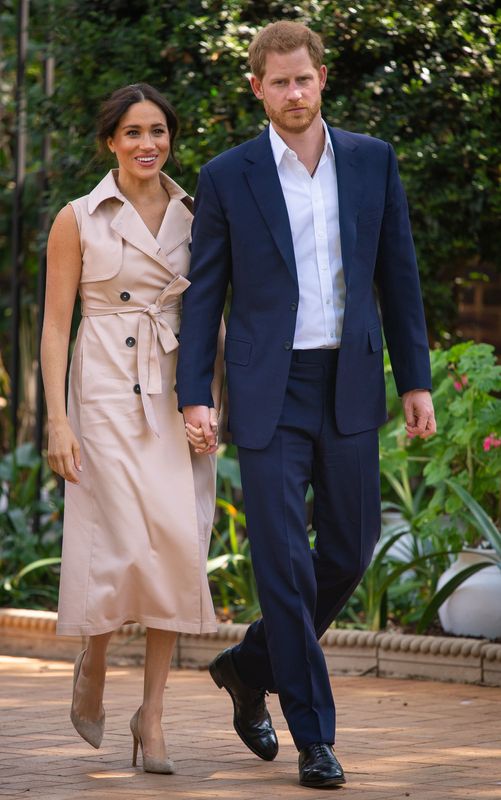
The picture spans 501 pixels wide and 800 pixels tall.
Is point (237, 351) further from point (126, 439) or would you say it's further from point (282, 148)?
point (282, 148)

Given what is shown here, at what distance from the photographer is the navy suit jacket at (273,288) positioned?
3879 mm

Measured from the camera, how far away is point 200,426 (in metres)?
3.87

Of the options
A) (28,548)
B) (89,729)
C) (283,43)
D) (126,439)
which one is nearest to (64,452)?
(126,439)

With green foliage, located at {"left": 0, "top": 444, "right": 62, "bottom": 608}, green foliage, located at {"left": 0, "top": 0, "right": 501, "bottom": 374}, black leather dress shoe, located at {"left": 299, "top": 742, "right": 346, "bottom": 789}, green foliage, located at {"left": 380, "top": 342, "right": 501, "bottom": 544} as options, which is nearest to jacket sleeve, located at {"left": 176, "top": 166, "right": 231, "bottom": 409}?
black leather dress shoe, located at {"left": 299, "top": 742, "right": 346, "bottom": 789}

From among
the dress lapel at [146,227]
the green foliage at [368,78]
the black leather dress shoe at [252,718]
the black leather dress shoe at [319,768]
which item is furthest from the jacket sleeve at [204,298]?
the green foliage at [368,78]

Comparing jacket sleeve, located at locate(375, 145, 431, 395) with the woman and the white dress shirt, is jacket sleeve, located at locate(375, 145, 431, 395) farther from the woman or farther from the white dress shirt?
the woman

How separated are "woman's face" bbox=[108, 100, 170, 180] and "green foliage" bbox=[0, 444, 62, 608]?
3.01m

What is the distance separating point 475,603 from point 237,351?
2305 mm

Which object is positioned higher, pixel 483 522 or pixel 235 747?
pixel 483 522

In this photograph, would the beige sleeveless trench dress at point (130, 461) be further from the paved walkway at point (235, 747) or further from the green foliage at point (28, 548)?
the green foliage at point (28, 548)

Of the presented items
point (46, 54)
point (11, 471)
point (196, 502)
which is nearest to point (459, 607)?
point (196, 502)

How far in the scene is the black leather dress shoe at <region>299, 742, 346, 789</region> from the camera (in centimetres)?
366

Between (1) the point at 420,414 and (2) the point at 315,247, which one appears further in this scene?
(1) the point at 420,414

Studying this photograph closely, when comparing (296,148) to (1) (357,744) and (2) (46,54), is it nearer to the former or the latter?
(1) (357,744)
